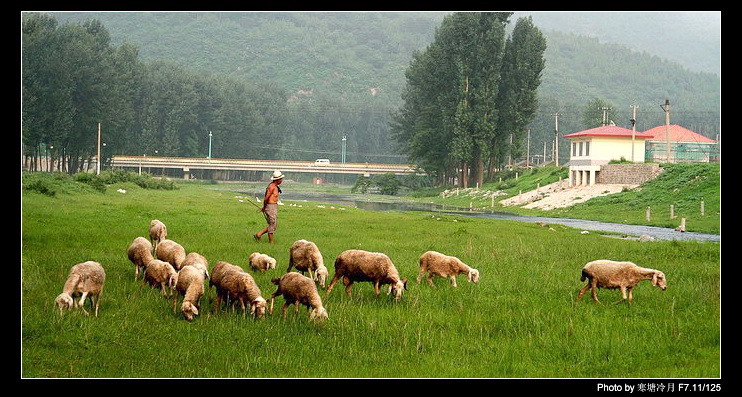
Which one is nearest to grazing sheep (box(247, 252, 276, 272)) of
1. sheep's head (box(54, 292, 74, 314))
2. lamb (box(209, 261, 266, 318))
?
lamb (box(209, 261, 266, 318))

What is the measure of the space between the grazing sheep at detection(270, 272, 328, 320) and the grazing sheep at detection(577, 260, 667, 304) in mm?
4982

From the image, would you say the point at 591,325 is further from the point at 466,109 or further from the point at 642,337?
the point at 466,109

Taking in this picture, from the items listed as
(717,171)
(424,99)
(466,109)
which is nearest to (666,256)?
(717,171)

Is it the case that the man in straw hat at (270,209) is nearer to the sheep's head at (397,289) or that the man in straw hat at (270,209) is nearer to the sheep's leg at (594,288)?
the sheep's head at (397,289)

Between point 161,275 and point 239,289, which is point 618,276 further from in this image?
point 161,275

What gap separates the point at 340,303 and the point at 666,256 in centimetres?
1257

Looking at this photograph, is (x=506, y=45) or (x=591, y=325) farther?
(x=506, y=45)

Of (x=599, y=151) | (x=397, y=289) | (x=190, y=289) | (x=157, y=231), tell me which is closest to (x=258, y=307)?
(x=190, y=289)

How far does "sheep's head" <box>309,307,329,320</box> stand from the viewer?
1294cm

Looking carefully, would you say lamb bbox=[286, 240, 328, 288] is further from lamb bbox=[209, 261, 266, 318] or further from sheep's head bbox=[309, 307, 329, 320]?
sheep's head bbox=[309, 307, 329, 320]

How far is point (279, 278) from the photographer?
14.2m

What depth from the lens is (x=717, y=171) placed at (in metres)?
53.6

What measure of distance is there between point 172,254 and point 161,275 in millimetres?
1743
